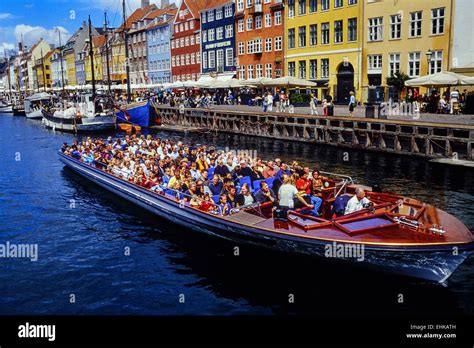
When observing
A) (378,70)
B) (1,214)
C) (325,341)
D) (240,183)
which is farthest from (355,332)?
(378,70)

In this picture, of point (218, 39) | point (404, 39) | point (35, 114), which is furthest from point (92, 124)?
point (404, 39)

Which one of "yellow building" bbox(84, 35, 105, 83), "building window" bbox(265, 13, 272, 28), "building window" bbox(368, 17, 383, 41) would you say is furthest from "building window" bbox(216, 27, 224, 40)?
"yellow building" bbox(84, 35, 105, 83)

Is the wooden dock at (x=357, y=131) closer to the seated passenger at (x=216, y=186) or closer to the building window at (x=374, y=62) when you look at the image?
the building window at (x=374, y=62)

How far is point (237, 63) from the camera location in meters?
62.1

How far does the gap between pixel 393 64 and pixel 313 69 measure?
10053 mm

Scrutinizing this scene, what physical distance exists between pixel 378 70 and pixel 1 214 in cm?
3443

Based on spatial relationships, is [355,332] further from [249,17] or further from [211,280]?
[249,17]

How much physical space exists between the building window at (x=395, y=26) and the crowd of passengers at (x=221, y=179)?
26.4 m

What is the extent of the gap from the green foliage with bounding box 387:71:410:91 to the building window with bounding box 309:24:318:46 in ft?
39.8

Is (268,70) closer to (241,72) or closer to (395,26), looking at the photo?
(241,72)

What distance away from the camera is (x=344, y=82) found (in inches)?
1837

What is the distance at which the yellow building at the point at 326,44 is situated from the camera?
149ft

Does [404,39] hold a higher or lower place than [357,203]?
higher

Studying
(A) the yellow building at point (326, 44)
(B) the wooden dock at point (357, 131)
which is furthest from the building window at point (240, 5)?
(B) the wooden dock at point (357, 131)
